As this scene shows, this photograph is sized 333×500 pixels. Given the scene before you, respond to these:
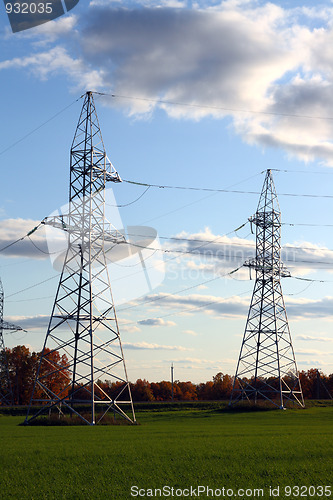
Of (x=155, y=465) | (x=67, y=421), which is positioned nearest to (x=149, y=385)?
(x=67, y=421)

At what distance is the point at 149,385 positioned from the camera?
145750 mm

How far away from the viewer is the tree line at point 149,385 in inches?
3880

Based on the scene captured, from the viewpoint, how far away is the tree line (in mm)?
98562

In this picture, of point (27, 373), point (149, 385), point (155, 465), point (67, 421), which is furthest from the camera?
point (149, 385)

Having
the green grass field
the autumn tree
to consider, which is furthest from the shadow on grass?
the autumn tree

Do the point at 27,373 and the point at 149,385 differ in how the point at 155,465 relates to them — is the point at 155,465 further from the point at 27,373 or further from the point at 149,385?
the point at 149,385

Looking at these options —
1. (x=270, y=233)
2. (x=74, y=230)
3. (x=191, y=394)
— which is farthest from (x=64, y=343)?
(x=191, y=394)

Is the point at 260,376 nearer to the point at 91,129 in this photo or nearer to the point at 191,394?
the point at 91,129

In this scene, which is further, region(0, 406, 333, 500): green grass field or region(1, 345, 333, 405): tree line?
region(1, 345, 333, 405): tree line

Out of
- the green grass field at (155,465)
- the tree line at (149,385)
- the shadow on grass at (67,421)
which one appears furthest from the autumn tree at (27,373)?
the green grass field at (155,465)

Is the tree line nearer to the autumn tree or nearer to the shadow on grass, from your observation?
the autumn tree

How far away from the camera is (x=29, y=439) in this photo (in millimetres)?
27188

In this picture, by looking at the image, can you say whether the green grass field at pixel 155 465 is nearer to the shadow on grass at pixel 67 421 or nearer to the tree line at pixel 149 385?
the shadow on grass at pixel 67 421

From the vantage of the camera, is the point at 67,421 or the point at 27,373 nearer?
the point at 67,421
